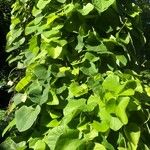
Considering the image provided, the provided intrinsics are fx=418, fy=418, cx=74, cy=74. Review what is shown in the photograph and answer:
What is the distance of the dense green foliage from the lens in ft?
4.78

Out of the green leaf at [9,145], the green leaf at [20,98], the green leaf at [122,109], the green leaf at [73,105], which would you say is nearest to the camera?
the green leaf at [122,109]

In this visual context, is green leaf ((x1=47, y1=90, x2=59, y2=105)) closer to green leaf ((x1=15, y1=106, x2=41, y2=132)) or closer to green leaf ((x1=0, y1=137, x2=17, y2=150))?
green leaf ((x1=15, y1=106, x2=41, y2=132))

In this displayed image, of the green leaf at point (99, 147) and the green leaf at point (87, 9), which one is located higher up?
the green leaf at point (87, 9)

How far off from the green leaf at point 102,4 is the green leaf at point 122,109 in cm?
39

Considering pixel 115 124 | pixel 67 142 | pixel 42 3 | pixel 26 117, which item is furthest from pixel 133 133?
pixel 42 3

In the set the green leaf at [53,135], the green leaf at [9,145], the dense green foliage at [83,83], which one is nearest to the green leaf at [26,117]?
the dense green foliage at [83,83]

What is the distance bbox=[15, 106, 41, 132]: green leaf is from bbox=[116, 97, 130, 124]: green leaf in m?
0.32

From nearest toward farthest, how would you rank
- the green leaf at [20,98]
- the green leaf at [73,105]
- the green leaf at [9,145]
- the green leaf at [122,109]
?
the green leaf at [122,109], the green leaf at [73,105], the green leaf at [20,98], the green leaf at [9,145]

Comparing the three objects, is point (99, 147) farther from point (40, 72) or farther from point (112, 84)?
point (40, 72)

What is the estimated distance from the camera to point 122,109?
1412mm

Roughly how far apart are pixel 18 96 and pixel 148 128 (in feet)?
1.72

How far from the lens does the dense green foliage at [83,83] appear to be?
1.46 meters

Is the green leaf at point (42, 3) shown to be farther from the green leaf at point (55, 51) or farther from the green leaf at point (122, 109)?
the green leaf at point (122, 109)

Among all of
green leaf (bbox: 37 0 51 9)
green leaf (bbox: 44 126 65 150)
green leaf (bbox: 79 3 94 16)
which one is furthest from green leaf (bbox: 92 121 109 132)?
green leaf (bbox: 37 0 51 9)
